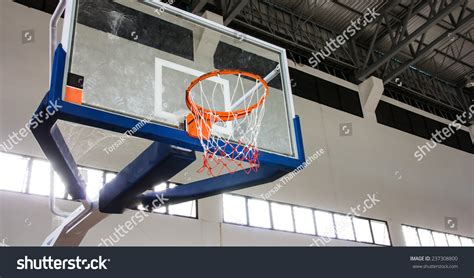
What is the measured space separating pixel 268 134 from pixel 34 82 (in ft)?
15.6

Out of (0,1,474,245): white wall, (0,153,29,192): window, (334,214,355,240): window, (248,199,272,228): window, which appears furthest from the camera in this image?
(334,214,355,240): window

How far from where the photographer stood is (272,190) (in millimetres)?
9008

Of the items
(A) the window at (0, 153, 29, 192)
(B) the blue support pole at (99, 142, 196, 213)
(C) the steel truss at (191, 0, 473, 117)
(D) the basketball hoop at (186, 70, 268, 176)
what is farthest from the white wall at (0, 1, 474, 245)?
(D) the basketball hoop at (186, 70, 268, 176)

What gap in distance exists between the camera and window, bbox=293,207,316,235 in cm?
915

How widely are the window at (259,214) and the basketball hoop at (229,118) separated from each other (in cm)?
451

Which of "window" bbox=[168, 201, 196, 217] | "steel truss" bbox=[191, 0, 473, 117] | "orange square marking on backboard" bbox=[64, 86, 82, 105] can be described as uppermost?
"steel truss" bbox=[191, 0, 473, 117]

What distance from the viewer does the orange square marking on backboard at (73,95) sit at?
2.97 m

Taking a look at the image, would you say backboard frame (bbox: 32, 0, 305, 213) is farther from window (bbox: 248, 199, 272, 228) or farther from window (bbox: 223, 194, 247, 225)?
window (bbox: 248, 199, 272, 228)

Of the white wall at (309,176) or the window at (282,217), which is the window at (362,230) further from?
the window at (282,217)

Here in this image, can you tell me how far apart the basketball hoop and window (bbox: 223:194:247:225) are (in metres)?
4.24

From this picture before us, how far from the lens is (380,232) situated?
10.5 meters

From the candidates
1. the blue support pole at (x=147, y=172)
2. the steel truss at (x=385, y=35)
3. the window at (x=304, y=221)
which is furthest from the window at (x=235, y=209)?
the blue support pole at (x=147, y=172)

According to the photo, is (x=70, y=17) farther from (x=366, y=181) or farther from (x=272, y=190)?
(x=366, y=181)
